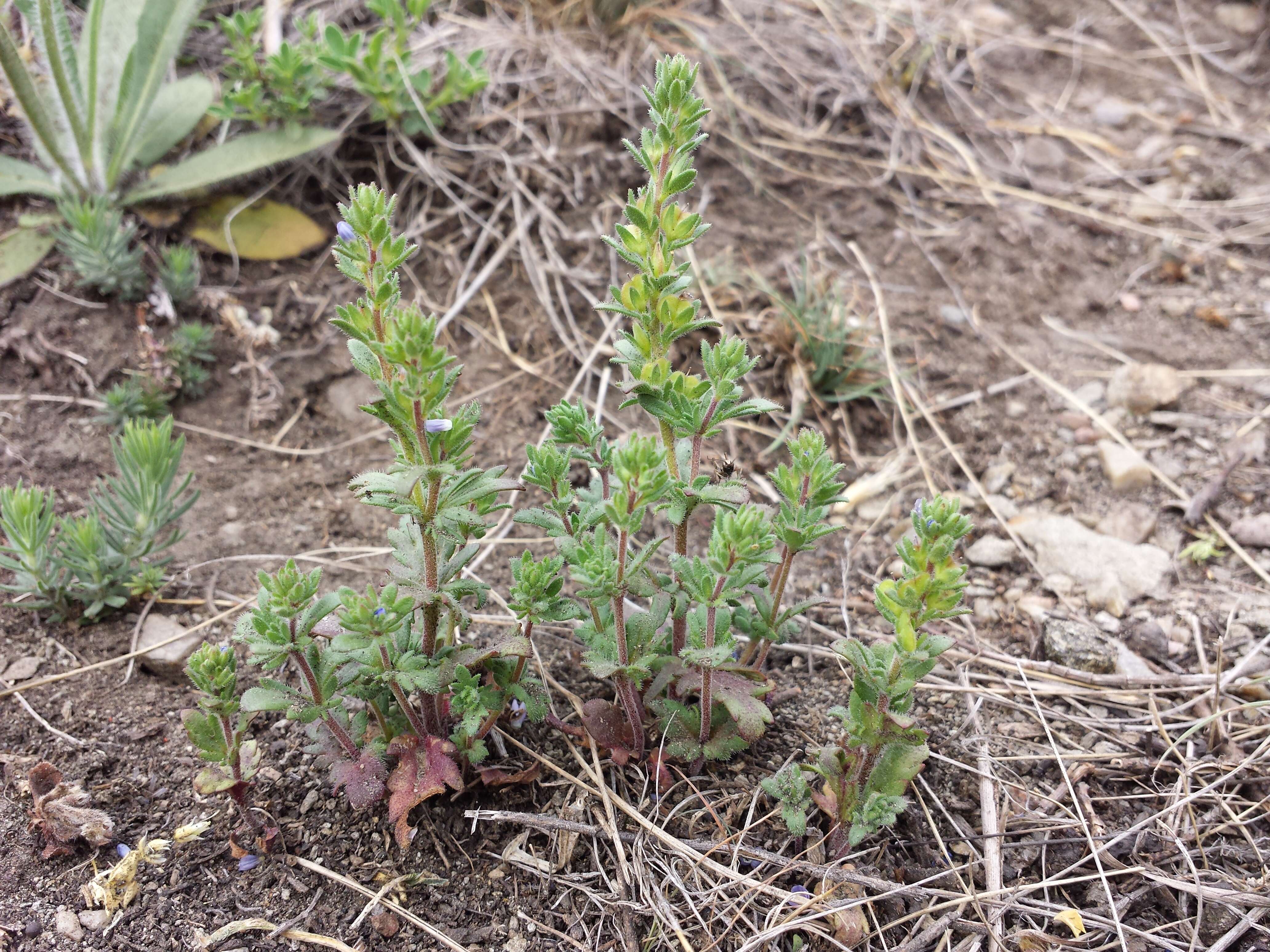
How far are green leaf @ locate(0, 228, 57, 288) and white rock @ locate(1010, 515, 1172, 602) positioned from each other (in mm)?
3532

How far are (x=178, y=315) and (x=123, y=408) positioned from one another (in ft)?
1.77

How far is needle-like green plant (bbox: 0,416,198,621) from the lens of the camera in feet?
8.14

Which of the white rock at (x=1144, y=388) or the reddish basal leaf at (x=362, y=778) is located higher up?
the reddish basal leaf at (x=362, y=778)

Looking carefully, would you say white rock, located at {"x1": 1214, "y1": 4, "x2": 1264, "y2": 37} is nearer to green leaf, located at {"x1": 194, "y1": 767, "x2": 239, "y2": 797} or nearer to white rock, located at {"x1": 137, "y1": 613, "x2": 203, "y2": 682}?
white rock, located at {"x1": 137, "y1": 613, "x2": 203, "y2": 682}

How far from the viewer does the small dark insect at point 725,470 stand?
2.30 metres

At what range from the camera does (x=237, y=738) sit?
2.07 m

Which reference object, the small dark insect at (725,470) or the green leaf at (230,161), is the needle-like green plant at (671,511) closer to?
the small dark insect at (725,470)

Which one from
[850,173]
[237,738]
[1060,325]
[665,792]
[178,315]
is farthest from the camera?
[850,173]

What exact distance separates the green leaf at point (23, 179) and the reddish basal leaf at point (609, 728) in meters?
2.75

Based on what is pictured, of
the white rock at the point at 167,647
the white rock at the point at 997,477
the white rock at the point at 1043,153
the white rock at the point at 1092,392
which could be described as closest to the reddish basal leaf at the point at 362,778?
the white rock at the point at 167,647

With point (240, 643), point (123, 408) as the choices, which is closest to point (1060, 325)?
point (240, 643)

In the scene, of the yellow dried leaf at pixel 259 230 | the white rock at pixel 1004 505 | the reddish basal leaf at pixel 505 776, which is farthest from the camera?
the yellow dried leaf at pixel 259 230

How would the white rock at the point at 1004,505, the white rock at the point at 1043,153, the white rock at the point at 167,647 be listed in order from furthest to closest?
the white rock at the point at 1043,153 → the white rock at the point at 1004,505 → the white rock at the point at 167,647

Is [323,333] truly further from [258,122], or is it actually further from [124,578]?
[124,578]
